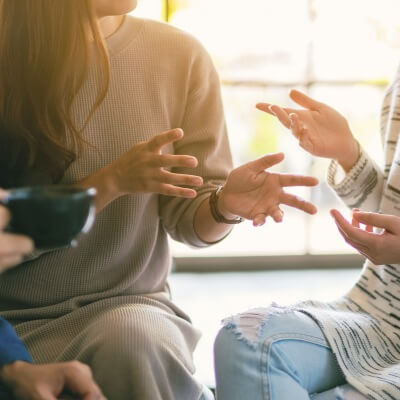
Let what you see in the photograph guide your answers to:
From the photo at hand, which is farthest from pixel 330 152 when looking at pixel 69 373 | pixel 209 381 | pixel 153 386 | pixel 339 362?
pixel 209 381

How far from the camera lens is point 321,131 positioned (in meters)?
1.47

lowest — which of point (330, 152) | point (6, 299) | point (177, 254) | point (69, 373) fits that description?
point (177, 254)

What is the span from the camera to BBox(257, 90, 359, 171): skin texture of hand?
1451 millimetres

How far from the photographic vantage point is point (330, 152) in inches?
58.0

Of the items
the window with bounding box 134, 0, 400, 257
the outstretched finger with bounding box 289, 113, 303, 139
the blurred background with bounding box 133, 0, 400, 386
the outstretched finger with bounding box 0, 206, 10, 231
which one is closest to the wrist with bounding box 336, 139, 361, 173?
the outstretched finger with bounding box 289, 113, 303, 139

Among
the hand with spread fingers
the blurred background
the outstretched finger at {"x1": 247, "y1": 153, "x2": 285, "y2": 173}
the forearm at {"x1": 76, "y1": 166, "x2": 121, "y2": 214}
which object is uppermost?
the outstretched finger at {"x1": 247, "y1": 153, "x2": 285, "y2": 173}

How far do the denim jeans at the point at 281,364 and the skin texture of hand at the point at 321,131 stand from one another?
386mm

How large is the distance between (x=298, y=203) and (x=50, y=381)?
583 mm

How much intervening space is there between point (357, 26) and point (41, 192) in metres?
2.90

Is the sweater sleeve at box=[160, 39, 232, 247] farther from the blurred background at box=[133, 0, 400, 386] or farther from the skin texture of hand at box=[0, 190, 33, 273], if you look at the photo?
the blurred background at box=[133, 0, 400, 386]

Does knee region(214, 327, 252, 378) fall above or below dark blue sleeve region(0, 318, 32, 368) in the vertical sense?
below

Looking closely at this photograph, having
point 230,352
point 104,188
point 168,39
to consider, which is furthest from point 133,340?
point 168,39

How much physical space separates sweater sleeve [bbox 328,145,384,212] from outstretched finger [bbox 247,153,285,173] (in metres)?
0.27

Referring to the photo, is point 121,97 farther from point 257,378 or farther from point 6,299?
point 257,378
